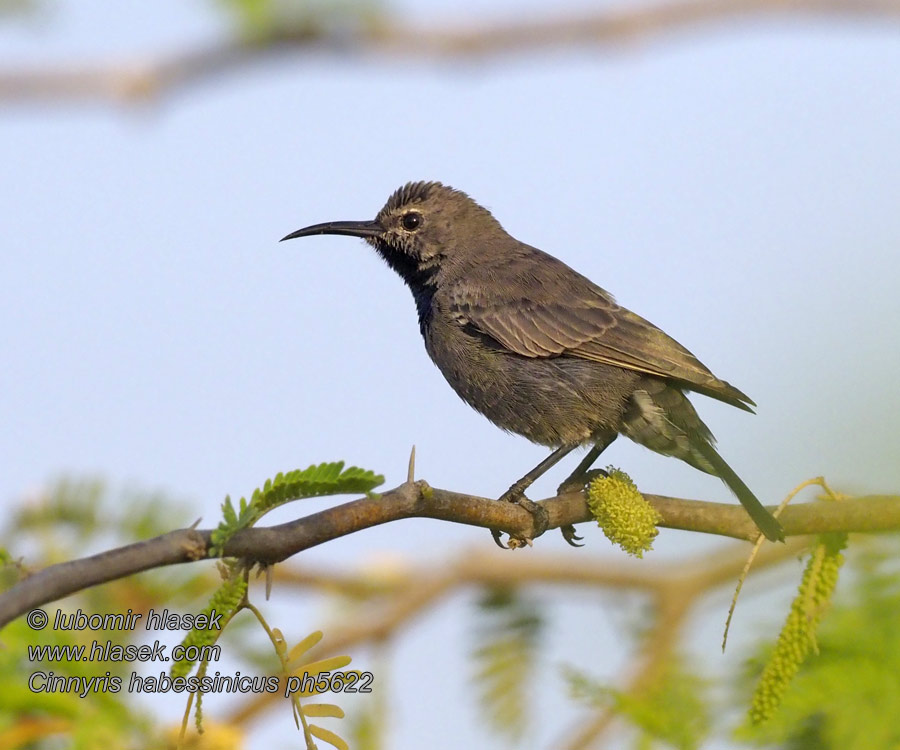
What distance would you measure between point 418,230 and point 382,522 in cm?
426

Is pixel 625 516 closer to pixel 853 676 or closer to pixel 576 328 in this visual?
pixel 853 676

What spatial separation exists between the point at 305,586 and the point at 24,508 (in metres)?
1.38

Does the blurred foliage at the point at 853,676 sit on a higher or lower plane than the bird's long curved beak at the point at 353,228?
lower

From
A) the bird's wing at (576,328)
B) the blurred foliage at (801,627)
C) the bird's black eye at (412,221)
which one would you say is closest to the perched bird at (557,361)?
the bird's wing at (576,328)

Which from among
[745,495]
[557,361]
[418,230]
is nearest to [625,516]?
[745,495]

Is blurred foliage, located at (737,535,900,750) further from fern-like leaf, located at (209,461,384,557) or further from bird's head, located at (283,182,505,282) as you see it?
bird's head, located at (283,182,505,282)

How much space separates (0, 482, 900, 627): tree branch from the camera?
6.63 feet

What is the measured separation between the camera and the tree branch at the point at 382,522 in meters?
2.02

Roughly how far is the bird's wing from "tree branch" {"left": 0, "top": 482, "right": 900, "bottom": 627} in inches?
58.9

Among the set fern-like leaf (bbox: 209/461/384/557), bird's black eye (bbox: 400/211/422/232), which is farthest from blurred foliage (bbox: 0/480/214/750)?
bird's black eye (bbox: 400/211/422/232)

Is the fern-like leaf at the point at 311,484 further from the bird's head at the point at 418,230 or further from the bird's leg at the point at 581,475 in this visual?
the bird's head at the point at 418,230

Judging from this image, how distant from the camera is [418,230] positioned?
6.62m

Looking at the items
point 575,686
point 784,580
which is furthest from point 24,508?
point 784,580

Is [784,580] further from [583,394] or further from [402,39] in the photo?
[402,39]
